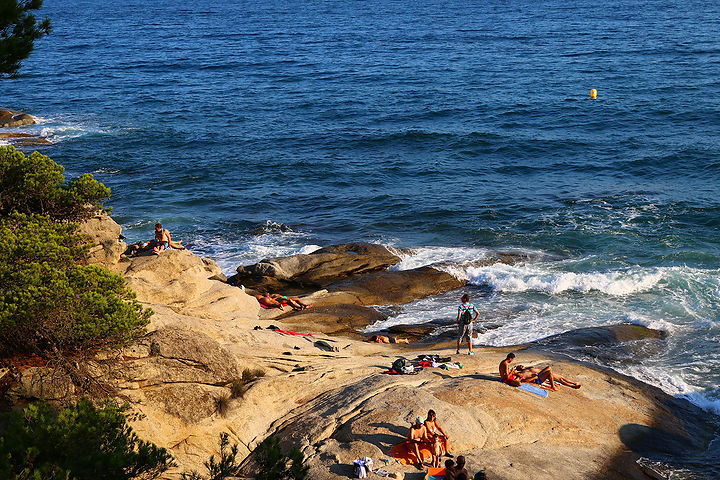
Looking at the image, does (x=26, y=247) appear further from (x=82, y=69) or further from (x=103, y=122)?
(x=82, y=69)

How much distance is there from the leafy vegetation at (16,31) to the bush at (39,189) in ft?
10.5

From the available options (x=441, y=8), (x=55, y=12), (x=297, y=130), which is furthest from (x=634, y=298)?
(x=55, y=12)

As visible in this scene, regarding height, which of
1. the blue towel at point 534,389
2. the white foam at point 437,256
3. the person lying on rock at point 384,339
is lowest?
the white foam at point 437,256

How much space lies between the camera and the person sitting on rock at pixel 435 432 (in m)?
14.4

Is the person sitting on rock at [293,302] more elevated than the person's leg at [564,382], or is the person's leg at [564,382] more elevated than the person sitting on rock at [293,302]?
the person's leg at [564,382]

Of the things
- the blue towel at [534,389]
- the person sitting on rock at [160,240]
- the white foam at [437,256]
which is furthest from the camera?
the white foam at [437,256]

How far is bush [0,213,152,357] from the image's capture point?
1291cm

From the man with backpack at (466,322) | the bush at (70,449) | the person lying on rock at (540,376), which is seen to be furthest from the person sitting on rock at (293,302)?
the bush at (70,449)

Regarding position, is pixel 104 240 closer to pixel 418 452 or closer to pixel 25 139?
pixel 418 452

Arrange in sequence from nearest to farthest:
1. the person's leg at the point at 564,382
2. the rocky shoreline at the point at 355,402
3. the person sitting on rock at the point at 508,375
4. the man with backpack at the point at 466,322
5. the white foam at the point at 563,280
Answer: the rocky shoreline at the point at 355,402 < the person sitting on rock at the point at 508,375 < the person's leg at the point at 564,382 < the man with backpack at the point at 466,322 < the white foam at the point at 563,280

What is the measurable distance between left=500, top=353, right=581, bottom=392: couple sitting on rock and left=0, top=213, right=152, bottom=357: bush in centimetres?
964

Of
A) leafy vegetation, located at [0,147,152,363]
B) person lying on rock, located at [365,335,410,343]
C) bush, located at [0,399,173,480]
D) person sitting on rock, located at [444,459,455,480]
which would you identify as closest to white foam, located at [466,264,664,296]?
person lying on rock, located at [365,335,410,343]

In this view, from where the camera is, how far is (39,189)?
1791 centimetres

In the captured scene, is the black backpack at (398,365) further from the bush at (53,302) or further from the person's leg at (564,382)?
the bush at (53,302)
